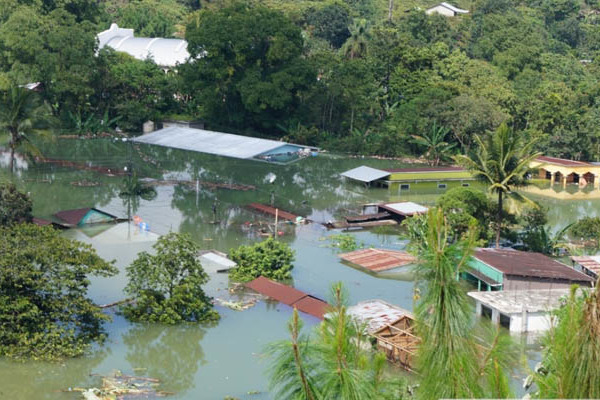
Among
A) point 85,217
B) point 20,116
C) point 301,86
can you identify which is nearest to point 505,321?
point 85,217

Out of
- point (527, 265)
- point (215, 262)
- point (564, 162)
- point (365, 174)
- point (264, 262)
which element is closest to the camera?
point (527, 265)

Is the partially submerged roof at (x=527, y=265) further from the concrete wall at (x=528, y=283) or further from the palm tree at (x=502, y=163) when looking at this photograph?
the palm tree at (x=502, y=163)

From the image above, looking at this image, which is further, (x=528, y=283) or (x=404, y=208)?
(x=404, y=208)

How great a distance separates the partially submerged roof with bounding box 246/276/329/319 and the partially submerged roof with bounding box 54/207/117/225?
6116 millimetres

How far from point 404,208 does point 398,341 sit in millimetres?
10317

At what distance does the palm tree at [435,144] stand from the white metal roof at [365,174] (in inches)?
193

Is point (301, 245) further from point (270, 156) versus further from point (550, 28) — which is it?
point (550, 28)

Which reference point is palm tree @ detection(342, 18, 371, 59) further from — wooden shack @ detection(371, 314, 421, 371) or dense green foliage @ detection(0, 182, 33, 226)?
wooden shack @ detection(371, 314, 421, 371)

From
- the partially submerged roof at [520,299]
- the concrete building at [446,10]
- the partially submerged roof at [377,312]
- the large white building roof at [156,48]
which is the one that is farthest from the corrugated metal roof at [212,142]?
the concrete building at [446,10]

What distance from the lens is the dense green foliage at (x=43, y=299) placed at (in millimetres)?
13969

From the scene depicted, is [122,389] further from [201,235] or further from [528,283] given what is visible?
[201,235]

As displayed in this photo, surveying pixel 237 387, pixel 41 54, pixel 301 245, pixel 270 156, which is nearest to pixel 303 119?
pixel 270 156

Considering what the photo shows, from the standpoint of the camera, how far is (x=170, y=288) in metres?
15.9

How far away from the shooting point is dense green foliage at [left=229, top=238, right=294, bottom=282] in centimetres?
1856
